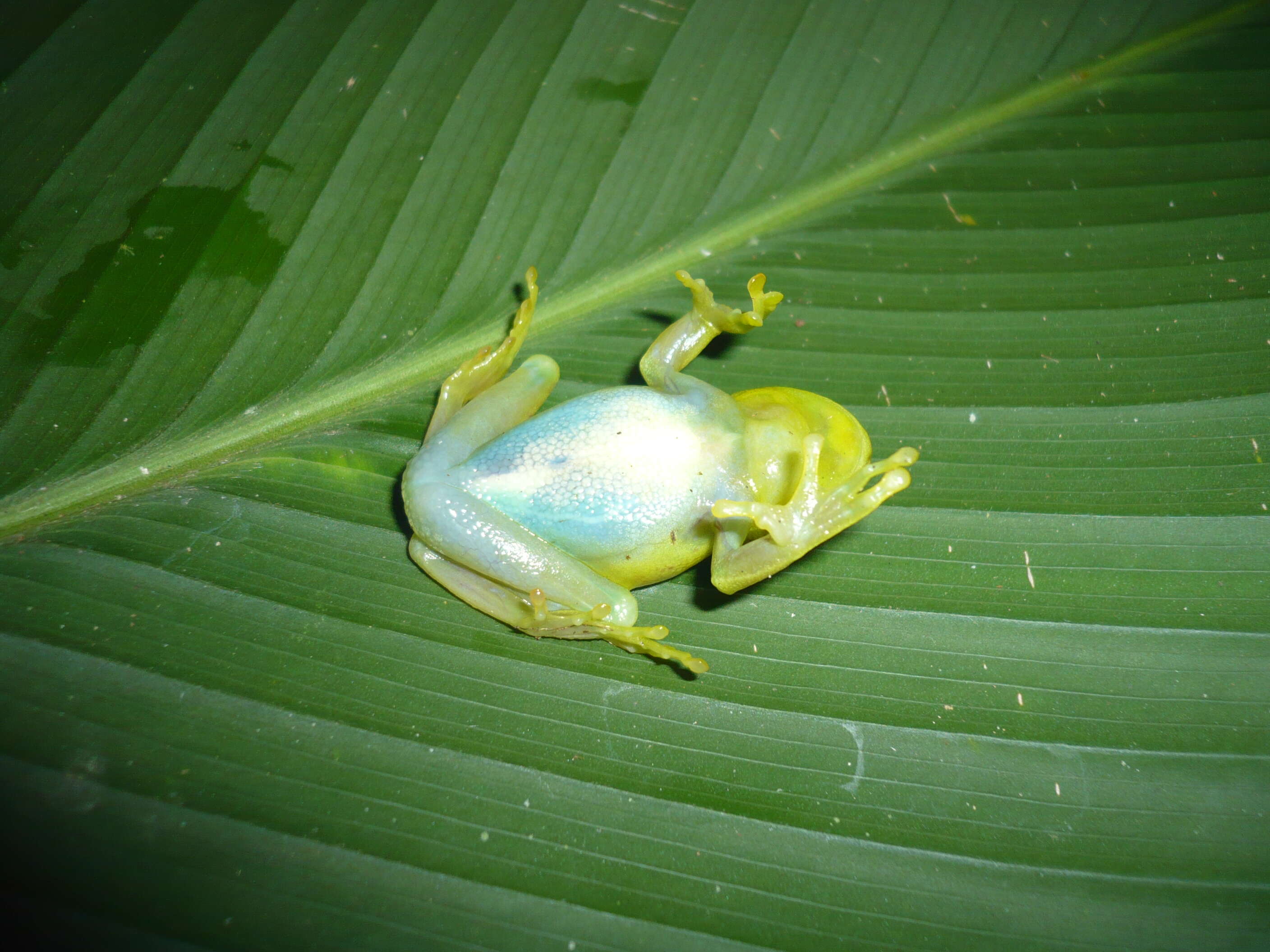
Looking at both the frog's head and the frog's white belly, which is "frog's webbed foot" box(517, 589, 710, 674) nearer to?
the frog's white belly

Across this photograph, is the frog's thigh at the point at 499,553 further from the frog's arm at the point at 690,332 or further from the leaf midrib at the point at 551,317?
the frog's arm at the point at 690,332

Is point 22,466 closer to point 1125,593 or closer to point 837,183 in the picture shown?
point 837,183

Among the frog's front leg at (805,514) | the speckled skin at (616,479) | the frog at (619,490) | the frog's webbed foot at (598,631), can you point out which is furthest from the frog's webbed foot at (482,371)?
the frog's front leg at (805,514)

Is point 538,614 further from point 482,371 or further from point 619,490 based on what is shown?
point 482,371

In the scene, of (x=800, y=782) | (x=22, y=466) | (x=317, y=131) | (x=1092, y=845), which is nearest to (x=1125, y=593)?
(x=1092, y=845)

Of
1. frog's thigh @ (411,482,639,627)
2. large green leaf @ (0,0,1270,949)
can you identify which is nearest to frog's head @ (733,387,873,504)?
large green leaf @ (0,0,1270,949)

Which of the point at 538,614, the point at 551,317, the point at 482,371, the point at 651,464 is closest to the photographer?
the point at 538,614

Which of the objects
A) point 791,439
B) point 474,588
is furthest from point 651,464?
point 474,588
